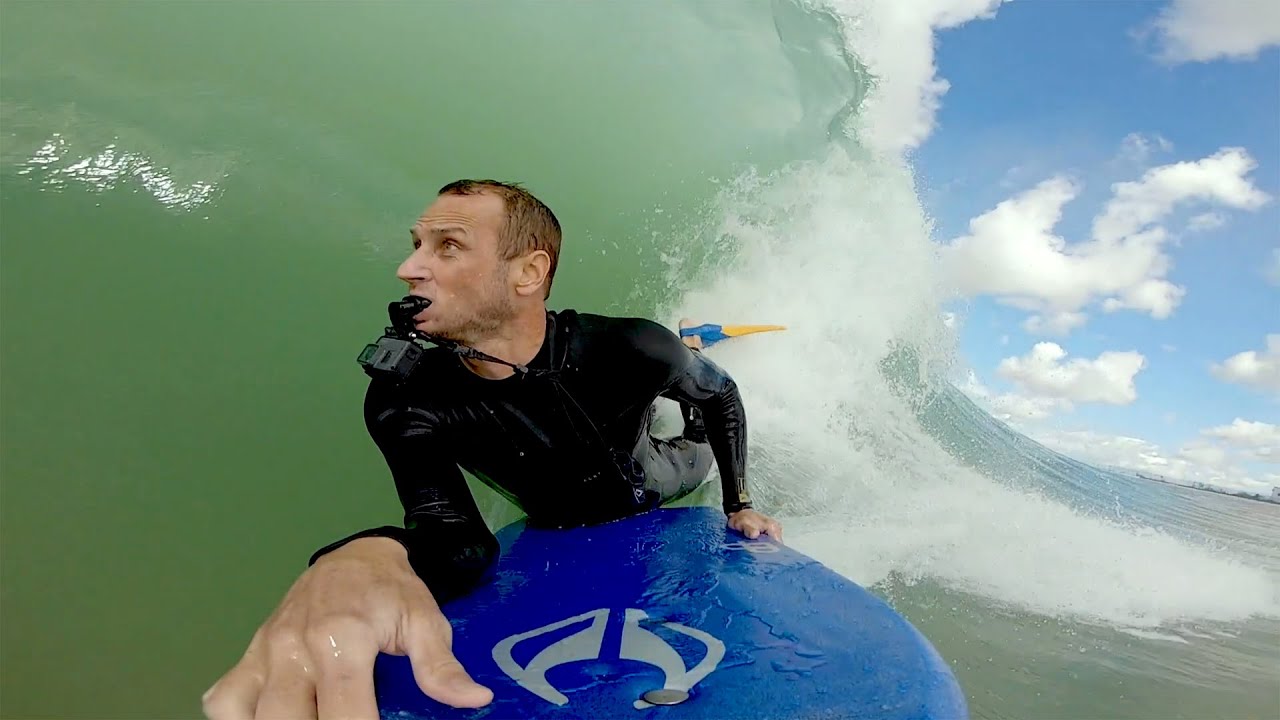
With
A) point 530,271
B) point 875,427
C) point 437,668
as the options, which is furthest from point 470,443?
point 875,427

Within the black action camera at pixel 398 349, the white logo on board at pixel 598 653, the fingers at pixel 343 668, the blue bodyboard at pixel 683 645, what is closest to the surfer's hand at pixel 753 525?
the blue bodyboard at pixel 683 645

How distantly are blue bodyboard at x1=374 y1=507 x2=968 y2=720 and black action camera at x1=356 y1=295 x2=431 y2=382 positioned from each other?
23.1 inches

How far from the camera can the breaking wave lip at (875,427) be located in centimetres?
374

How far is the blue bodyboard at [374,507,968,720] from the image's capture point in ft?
3.95

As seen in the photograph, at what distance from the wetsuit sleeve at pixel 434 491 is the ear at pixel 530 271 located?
42 centimetres

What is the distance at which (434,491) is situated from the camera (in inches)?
69.4

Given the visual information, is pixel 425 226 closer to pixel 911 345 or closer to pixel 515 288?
pixel 515 288

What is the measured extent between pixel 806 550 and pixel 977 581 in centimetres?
90

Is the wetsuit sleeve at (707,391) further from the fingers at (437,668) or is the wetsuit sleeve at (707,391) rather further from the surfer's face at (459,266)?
the fingers at (437,668)

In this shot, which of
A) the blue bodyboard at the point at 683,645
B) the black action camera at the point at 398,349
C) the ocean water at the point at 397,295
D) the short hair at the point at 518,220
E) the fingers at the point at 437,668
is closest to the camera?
the fingers at the point at 437,668

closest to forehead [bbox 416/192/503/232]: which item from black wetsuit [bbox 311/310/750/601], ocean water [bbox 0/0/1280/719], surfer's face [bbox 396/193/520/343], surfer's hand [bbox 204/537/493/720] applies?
surfer's face [bbox 396/193/520/343]

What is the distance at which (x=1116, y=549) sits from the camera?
489 cm

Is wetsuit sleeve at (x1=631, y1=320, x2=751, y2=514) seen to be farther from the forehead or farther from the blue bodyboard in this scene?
the forehead

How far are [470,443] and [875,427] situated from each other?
4128 millimetres
